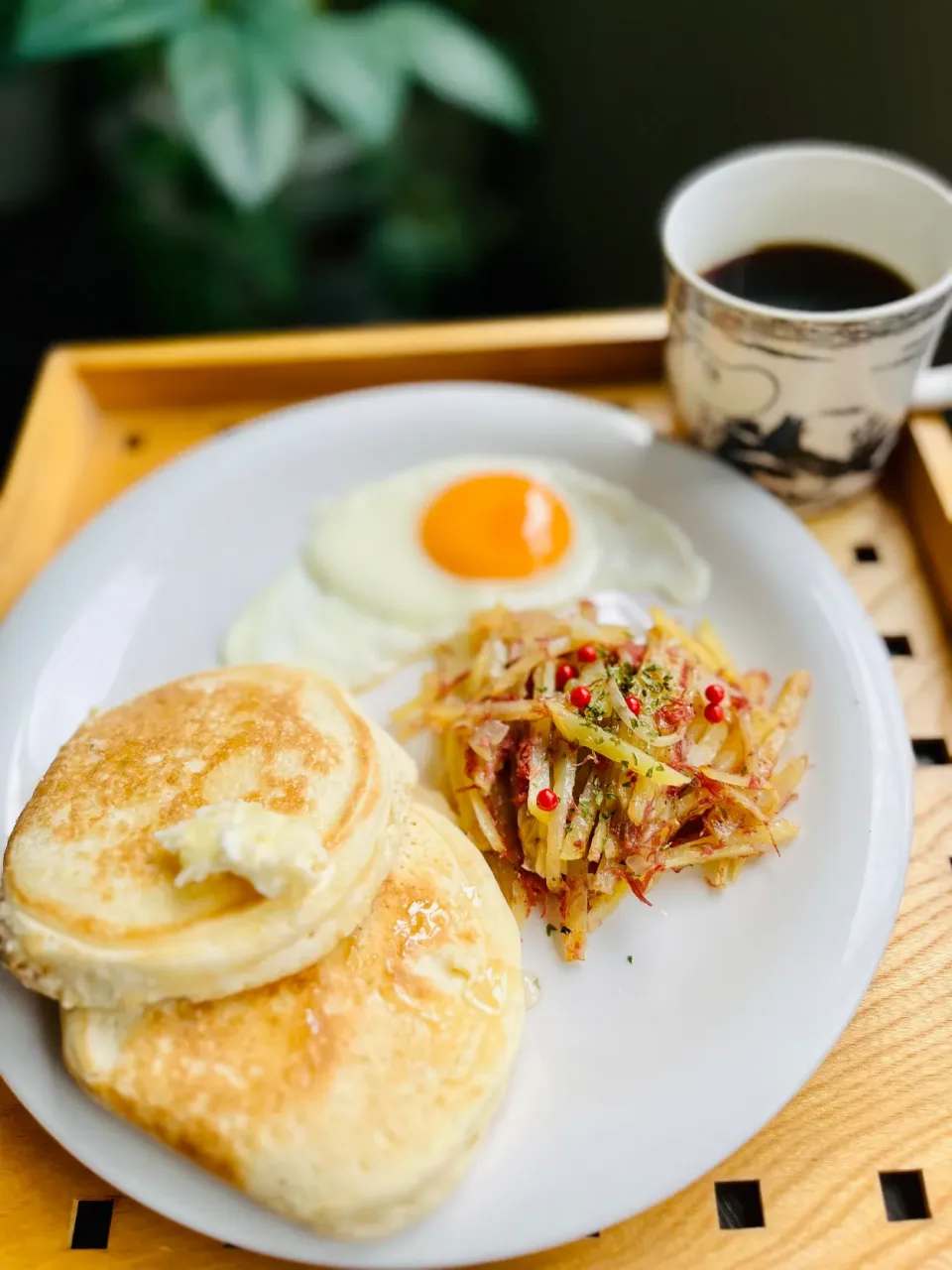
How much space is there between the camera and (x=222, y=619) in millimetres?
2387

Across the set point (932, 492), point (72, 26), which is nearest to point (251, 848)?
point (932, 492)

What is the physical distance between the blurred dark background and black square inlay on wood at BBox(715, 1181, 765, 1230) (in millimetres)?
2387

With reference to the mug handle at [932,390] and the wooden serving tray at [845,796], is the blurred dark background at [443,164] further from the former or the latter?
the mug handle at [932,390]

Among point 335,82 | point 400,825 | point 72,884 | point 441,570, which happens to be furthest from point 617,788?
point 335,82

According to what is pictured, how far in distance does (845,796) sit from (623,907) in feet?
1.51

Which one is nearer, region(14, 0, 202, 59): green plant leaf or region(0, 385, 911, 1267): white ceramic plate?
region(0, 385, 911, 1267): white ceramic plate

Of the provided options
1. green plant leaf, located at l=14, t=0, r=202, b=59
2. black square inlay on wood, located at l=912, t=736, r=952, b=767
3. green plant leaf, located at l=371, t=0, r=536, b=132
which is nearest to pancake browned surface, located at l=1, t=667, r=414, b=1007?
black square inlay on wood, located at l=912, t=736, r=952, b=767

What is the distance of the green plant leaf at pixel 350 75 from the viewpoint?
9.05ft

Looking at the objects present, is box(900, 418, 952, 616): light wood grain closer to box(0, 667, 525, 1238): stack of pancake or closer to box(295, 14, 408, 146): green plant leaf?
box(0, 667, 525, 1238): stack of pancake

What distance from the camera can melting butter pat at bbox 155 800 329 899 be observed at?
61.1 inches

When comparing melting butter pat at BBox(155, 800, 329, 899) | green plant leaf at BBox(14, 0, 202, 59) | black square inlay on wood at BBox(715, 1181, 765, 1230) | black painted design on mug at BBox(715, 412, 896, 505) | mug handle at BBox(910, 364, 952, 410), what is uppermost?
green plant leaf at BBox(14, 0, 202, 59)

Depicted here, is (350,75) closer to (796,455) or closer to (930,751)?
(796,455)

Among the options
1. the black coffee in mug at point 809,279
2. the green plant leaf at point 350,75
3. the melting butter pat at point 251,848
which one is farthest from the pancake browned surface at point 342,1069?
the green plant leaf at point 350,75

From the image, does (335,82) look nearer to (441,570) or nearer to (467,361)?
(467,361)
